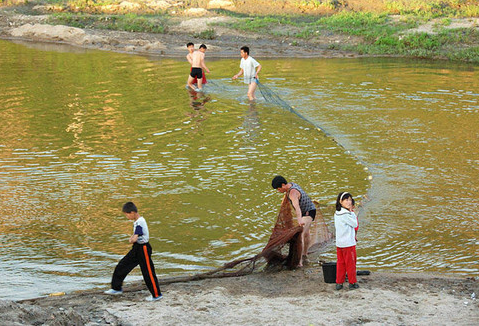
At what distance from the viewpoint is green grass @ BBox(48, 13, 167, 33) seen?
33188 millimetres

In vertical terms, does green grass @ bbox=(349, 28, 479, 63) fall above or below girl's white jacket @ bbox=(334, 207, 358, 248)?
above

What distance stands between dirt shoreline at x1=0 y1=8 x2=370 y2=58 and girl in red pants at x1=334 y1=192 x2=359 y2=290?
21909 mm

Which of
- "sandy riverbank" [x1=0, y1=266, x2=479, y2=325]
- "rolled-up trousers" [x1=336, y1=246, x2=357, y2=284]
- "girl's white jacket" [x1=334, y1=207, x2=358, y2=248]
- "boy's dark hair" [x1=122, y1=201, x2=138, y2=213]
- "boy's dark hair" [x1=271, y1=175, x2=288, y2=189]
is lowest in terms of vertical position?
"sandy riverbank" [x1=0, y1=266, x2=479, y2=325]

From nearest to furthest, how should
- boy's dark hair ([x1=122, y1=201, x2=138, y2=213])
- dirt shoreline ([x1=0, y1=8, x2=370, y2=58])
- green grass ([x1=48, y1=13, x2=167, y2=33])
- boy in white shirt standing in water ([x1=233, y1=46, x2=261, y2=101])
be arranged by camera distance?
boy's dark hair ([x1=122, y1=201, x2=138, y2=213]), boy in white shirt standing in water ([x1=233, y1=46, x2=261, y2=101]), dirt shoreline ([x1=0, y1=8, x2=370, y2=58]), green grass ([x1=48, y1=13, x2=167, y2=33])

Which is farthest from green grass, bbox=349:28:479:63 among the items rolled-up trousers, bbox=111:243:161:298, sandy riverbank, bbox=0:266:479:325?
rolled-up trousers, bbox=111:243:161:298

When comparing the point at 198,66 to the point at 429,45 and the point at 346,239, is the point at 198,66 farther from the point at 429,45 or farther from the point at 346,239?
the point at 429,45

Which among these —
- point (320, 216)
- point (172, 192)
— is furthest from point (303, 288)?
point (172, 192)

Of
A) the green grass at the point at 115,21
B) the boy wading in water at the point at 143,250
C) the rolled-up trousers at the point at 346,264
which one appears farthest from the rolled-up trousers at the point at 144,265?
the green grass at the point at 115,21

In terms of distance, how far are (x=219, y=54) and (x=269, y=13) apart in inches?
386

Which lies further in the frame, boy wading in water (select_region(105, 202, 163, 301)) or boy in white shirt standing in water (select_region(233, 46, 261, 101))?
boy in white shirt standing in water (select_region(233, 46, 261, 101))

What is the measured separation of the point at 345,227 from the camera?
281 inches

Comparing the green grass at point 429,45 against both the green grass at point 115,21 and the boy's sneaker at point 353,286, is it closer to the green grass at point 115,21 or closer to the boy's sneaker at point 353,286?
the green grass at point 115,21

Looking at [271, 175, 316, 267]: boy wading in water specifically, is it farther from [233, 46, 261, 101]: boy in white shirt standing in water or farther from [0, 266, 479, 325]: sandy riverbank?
[233, 46, 261, 101]: boy in white shirt standing in water

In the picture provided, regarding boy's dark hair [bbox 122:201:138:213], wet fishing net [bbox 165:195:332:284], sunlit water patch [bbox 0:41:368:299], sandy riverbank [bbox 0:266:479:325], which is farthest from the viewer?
sunlit water patch [bbox 0:41:368:299]
